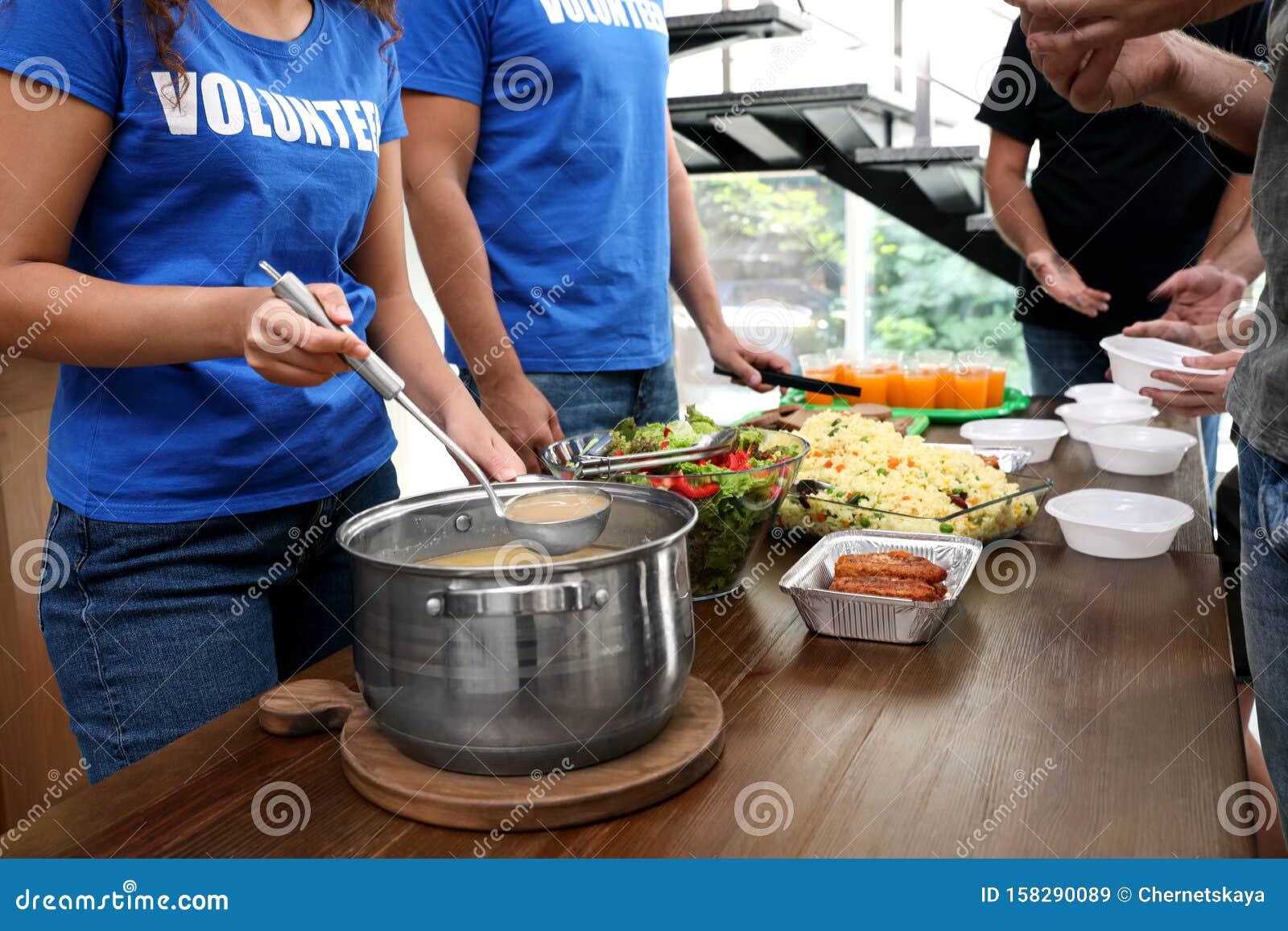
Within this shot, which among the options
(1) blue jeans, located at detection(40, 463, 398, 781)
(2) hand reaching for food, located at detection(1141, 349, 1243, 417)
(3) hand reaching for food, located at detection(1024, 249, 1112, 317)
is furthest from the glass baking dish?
(3) hand reaching for food, located at detection(1024, 249, 1112, 317)

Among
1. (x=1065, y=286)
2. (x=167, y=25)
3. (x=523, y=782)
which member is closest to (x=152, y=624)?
(x=523, y=782)

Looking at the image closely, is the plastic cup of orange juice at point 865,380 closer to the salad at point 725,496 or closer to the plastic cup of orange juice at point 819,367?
the plastic cup of orange juice at point 819,367

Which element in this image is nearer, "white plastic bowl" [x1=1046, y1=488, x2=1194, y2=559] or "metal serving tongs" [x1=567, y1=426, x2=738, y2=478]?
"metal serving tongs" [x1=567, y1=426, x2=738, y2=478]

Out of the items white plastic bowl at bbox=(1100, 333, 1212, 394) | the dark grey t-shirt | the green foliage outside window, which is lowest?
the green foliage outside window

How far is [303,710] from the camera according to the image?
3.32 ft

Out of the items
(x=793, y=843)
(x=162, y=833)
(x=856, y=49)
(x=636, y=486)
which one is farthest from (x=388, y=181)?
(x=856, y=49)

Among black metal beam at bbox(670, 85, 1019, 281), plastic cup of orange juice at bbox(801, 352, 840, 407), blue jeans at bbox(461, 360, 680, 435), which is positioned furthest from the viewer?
black metal beam at bbox(670, 85, 1019, 281)

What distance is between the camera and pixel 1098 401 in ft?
8.02

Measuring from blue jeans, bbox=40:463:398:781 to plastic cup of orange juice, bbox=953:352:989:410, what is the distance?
1.75 m

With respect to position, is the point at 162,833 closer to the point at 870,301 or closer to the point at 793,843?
the point at 793,843

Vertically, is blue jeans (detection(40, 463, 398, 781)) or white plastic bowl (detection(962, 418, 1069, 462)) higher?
blue jeans (detection(40, 463, 398, 781))

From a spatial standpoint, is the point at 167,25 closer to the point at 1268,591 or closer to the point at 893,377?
the point at 1268,591

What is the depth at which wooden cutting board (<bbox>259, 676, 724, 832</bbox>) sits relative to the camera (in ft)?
2.82

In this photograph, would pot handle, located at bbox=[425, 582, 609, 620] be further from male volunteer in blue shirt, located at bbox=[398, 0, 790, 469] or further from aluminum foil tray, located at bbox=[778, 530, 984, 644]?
male volunteer in blue shirt, located at bbox=[398, 0, 790, 469]
